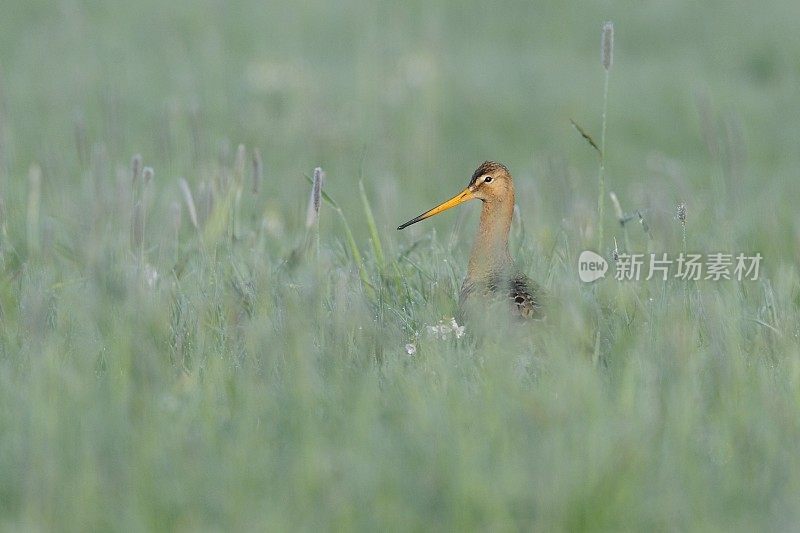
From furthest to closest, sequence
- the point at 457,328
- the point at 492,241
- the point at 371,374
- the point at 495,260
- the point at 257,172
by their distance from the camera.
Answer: the point at 257,172, the point at 492,241, the point at 495,260, the point at 457,328, the point at 371,374

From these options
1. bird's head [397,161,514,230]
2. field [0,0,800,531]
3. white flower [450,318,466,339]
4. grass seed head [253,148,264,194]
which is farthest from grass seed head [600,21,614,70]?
grass seed head [253,148,264,194]

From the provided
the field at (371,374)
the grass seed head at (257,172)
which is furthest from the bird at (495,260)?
the grass seed head at (257,172)

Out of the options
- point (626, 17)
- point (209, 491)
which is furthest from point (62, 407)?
point (626, 17)

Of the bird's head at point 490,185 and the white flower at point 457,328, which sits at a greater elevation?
the bird's head at point 490,185

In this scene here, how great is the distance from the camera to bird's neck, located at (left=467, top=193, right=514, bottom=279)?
166 inches

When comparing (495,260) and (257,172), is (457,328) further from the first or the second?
(257,172)

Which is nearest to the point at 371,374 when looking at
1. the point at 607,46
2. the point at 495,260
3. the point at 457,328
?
the point at 457,328

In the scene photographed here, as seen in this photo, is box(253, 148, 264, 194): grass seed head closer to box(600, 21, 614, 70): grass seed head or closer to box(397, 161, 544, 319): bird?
box(397, 161, 544, 319): bird

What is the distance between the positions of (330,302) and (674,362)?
1287 mm

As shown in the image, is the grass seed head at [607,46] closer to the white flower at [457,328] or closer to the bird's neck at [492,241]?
the bird's neck at [492,241]

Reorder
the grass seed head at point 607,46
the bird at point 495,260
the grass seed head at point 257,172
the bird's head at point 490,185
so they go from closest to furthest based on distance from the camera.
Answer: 1. the bird at point 495,260
2. the grass seed head at point 607,46
3. the grass seed head at point 257,172
4. the bird's head at point 490,185

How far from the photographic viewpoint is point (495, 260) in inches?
168

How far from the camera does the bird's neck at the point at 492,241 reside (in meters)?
4.22

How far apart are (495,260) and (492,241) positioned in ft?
0.48
